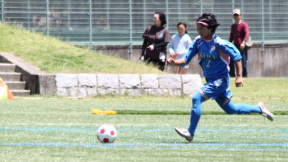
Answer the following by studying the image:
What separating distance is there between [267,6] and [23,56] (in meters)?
10.6

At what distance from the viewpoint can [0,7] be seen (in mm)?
23328

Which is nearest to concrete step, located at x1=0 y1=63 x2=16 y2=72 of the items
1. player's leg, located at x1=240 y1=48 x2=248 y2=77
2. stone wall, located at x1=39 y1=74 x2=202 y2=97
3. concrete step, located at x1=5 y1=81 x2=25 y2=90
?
concrete step, located at x1=5 y1=81 x2=25 y2=90

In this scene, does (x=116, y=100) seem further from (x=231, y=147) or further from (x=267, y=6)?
(x=267, y=6)

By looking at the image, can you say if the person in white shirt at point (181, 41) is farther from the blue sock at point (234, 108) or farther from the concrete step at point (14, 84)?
the blue sock at point (234, 108)

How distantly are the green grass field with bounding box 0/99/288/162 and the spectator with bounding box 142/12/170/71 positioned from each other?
4.16 meters

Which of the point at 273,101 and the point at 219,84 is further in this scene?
the point at 273,101

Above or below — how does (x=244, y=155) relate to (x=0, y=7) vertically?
below

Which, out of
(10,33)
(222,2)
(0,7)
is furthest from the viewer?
(222,2)

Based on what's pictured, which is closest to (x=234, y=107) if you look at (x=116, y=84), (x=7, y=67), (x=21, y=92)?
(x=116, y=84)

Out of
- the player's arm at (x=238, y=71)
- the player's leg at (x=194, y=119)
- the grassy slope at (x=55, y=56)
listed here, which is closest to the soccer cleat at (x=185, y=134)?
the player's leg at (x=194, y=119)

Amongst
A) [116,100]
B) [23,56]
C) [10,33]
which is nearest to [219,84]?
[116,100]

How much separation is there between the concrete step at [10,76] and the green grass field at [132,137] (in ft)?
12.5

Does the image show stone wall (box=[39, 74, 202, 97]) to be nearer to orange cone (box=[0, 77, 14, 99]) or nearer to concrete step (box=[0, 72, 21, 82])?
orange cone (box=[0, 77, 14, 99])

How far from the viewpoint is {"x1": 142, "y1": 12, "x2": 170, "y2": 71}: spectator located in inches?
703
